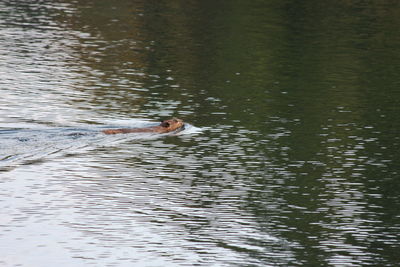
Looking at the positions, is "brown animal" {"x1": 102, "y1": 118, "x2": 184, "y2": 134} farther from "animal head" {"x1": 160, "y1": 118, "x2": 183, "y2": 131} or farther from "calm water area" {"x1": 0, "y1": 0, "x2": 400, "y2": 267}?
"calm water area" {"x1": 0, "y1": 0, "x2": 400, "y2": 267}

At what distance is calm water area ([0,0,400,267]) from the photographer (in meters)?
15.8

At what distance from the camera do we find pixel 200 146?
21.5 metres

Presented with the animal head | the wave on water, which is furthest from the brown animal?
the wave on water

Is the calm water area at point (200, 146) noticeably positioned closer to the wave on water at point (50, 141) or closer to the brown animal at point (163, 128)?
the wave on water at point (50, 141)

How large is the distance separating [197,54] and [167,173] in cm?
1376

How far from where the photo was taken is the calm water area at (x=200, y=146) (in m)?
15.8

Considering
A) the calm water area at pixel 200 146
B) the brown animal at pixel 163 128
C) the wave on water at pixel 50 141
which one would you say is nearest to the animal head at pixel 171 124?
the brown animal at pixel 163 128

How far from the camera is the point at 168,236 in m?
15.9

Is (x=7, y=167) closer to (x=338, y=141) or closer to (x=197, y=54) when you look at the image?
(x=338, y=141)

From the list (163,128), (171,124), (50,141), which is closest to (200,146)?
(171,124)

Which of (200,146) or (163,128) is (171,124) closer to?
(163,128)

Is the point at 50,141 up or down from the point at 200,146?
up

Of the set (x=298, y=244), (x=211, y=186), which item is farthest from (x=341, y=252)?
(x=211, y=186)

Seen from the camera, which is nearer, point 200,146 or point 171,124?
point 200,146
